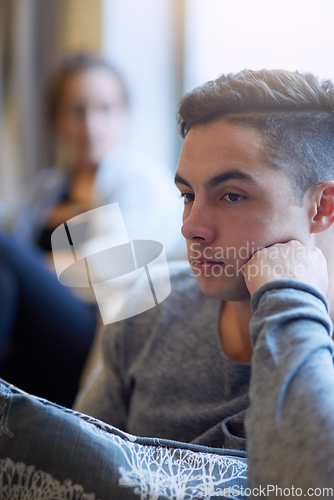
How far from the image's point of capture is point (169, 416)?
0.73 m

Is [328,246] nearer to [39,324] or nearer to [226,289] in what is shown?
[226,289]

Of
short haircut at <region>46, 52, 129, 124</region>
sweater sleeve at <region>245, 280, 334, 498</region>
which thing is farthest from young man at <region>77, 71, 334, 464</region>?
short haircut at <region>46, 52, 129, 124</region>

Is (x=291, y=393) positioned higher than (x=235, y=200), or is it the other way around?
(x=235, y=200)

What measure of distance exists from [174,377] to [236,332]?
5.2 inches

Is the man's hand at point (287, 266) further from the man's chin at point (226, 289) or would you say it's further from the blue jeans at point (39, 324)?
the blue jeans at point (39, 324)

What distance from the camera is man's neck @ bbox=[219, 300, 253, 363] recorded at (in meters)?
0.72

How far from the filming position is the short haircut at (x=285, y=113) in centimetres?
60

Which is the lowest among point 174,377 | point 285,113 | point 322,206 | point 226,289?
point 174,377

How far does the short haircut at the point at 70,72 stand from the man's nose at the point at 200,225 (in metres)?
1.26

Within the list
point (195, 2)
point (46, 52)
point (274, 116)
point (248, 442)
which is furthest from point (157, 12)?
point (248, 442)

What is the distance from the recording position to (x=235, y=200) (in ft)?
1.97

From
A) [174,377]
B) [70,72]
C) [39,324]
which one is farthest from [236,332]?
[70,72]

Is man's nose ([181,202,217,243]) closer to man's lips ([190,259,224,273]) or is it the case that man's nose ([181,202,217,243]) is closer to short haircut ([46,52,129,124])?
man's lips ([190,259,224,273])

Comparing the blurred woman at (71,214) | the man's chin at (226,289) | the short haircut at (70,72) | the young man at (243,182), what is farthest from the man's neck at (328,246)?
the short haircut at (70,72)
